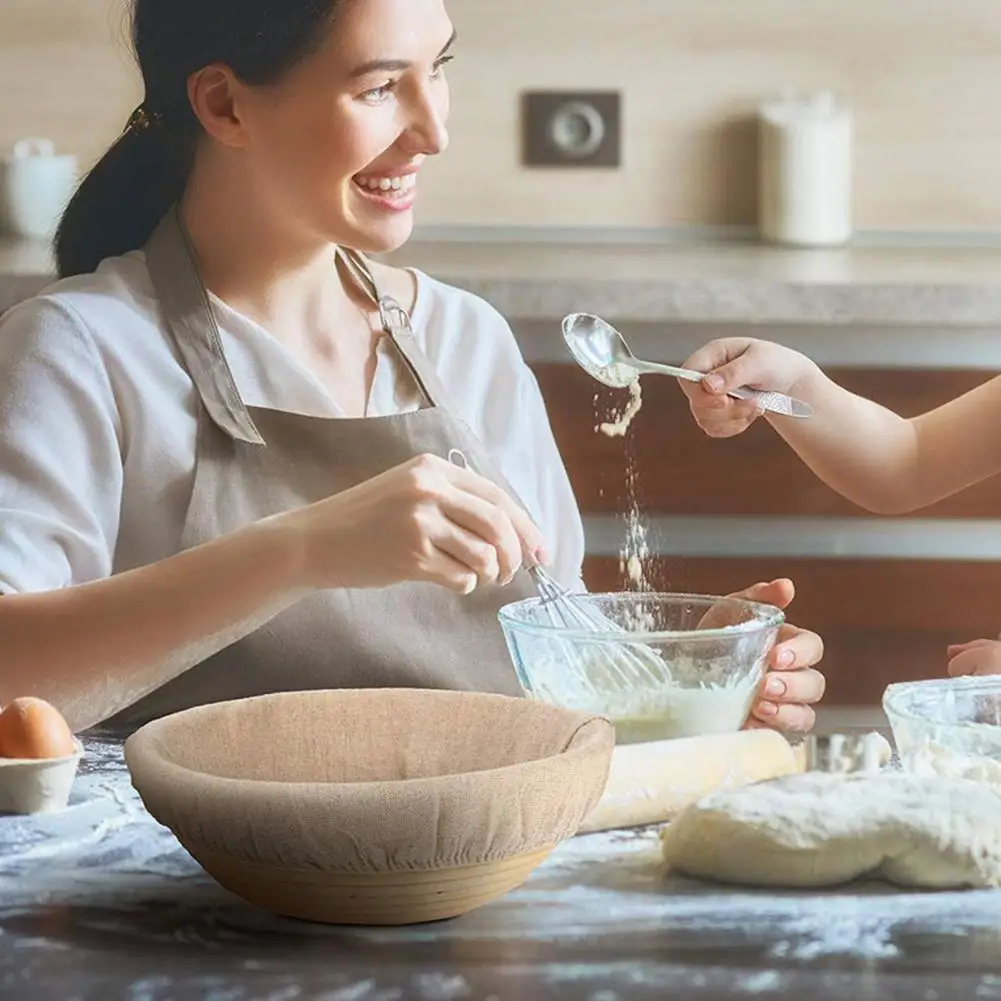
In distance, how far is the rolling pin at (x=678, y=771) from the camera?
0.97 metres

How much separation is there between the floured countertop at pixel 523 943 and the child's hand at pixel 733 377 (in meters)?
0.59

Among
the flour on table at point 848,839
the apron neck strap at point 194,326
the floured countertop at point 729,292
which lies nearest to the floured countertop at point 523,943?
the flour on table at point 848,839

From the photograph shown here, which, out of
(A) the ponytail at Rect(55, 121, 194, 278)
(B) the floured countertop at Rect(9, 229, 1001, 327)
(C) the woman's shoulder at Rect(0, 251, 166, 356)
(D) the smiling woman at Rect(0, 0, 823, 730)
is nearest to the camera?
(D) the smiling woman at Rect(0, 0, 823, 730)

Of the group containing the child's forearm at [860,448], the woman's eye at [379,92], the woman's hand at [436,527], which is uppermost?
the woman's eye at [379,92]

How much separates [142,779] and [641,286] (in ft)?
5.10

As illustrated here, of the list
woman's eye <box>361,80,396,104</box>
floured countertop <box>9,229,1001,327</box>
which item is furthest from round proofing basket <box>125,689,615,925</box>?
floured countertop <box>9,229,1001,327</box>

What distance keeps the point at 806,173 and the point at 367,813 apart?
2139mm

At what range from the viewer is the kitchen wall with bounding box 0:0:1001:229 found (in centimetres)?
284

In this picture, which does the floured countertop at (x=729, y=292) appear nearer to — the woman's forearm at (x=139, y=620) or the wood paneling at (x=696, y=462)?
the wood paneling at (x=696, y=462)

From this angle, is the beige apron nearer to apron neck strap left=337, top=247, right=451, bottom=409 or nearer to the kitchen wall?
apron neck strap left=337, top=247, right=451, bottom=409

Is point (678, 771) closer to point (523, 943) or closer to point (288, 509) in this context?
point (523, 943)

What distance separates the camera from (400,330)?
1.55m

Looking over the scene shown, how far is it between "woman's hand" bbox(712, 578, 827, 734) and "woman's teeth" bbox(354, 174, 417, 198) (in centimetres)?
44

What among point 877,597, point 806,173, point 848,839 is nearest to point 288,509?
point 848,839
